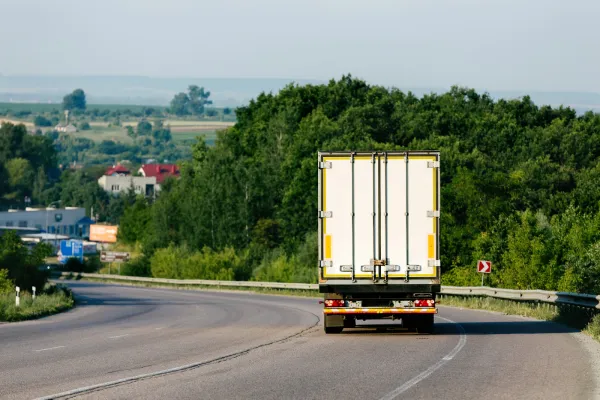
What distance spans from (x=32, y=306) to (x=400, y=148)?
216ft

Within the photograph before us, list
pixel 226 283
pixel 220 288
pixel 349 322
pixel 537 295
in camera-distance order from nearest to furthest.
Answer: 1. pixel 349 322
2. pixel 537 295
3. pixel 226 283
4. pixel 220 288

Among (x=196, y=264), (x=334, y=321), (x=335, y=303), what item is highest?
(x=335, y=303)

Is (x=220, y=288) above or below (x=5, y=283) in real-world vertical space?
below

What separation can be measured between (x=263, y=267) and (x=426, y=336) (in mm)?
73594

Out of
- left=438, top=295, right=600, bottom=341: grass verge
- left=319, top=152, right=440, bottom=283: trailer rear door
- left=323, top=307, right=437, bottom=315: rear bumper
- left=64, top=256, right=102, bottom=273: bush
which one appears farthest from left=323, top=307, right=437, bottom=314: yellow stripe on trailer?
left=64, top=256, right=102, bottom=273: bush

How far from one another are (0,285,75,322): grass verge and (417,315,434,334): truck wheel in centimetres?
1487

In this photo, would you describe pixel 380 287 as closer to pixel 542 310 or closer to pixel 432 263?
pixel 432 263

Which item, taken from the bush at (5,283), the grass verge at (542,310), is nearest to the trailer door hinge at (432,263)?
the grass verge at (542,310)

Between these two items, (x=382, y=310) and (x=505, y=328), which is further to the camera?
(x=505, y=328)

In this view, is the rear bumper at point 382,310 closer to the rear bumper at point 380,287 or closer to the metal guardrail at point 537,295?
the rear bumper at point 380,287

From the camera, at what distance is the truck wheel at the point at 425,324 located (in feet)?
84.1

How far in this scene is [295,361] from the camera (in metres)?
19.7

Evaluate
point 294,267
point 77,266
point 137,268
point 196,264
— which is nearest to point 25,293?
point 294,267

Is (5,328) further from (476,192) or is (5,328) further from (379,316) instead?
(476,192)
